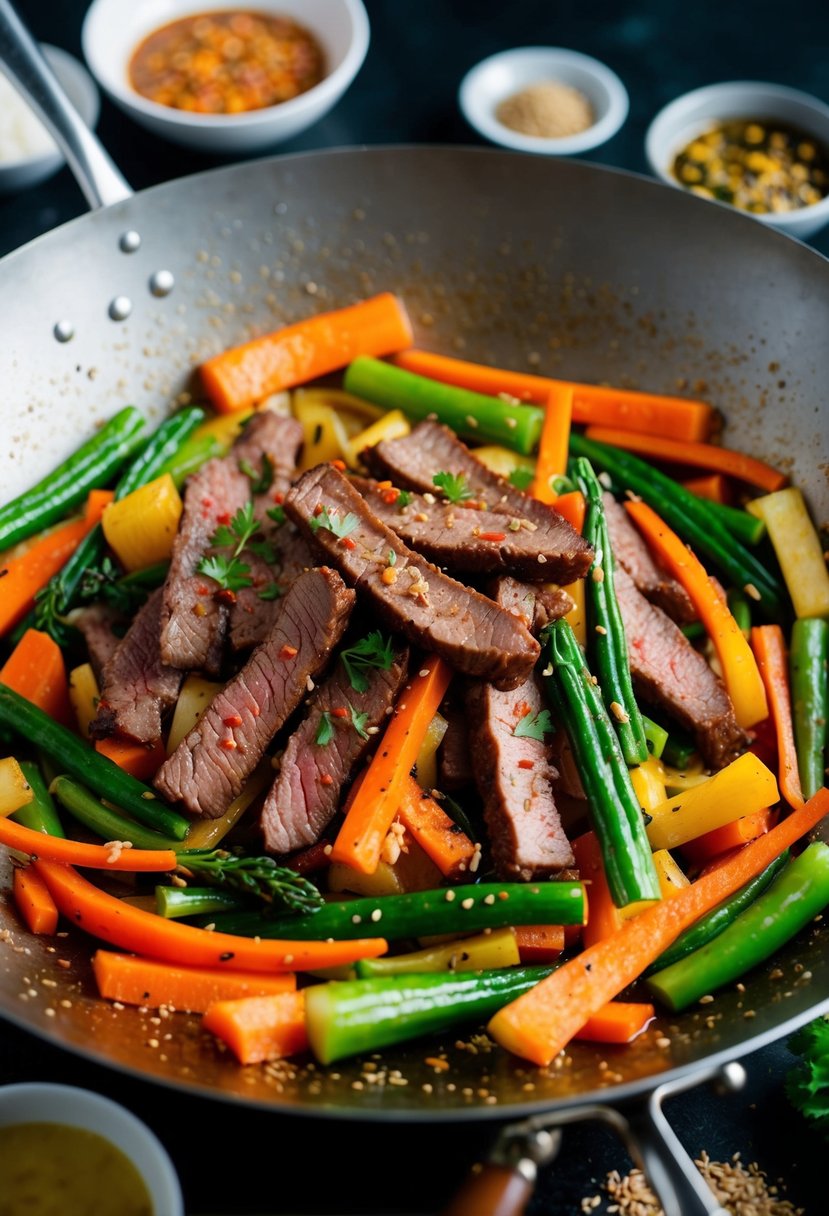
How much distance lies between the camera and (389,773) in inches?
138

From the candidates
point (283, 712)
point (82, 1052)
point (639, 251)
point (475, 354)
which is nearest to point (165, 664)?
point (283, 712)

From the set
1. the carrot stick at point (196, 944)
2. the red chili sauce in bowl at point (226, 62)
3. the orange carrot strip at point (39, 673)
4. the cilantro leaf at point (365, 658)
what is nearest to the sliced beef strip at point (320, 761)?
the cilantro leaf at point (365, 658)

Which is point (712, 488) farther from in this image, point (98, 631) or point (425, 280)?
point (98, 631)

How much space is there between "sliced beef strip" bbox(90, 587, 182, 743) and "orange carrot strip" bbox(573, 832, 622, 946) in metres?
1.40

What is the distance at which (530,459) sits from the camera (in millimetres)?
4605

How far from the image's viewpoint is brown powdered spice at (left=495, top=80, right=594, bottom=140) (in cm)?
573

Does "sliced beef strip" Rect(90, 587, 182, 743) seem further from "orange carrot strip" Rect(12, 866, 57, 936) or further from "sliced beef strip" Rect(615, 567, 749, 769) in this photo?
"sliced beef strip" Rect(615, 567, 749, 769)

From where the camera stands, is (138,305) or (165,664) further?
(138,305)

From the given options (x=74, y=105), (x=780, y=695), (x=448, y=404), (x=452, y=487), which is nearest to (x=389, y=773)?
(x=452, y=487)

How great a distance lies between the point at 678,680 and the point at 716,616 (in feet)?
1.08

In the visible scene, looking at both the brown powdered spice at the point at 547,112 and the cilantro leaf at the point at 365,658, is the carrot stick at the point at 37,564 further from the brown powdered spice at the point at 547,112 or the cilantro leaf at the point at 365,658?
the brown powdered spice at the point at 547,112

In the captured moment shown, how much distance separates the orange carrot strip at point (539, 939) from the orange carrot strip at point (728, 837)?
1.84 ft

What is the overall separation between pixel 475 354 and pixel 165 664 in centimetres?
199

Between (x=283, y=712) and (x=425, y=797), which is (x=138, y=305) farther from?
(x=425, y=797)
